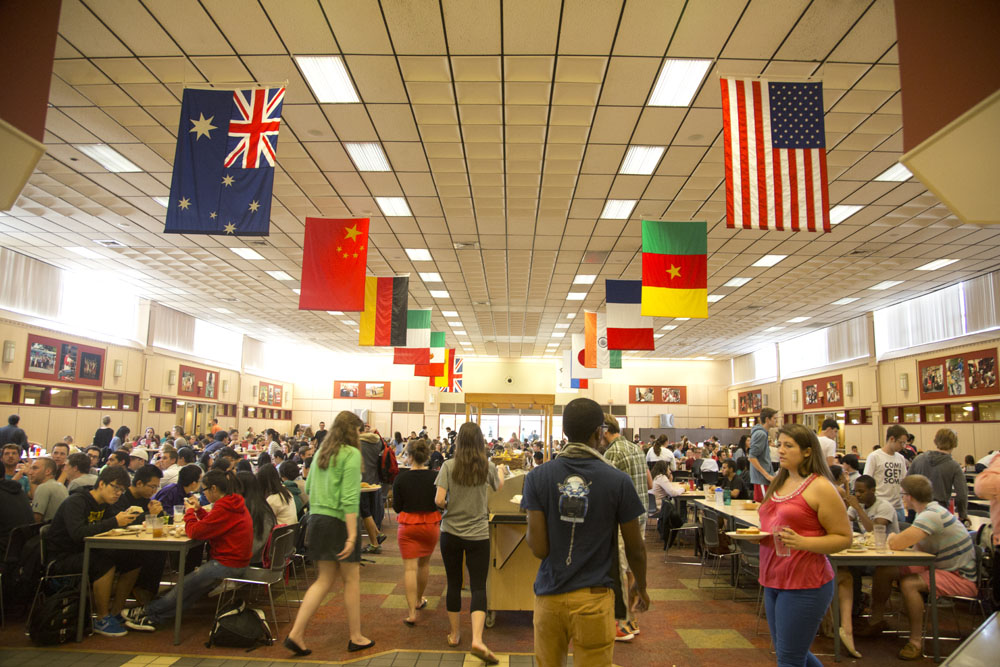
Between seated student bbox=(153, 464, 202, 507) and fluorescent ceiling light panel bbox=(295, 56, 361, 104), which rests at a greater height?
fluorescent ceiling light panel bbox=(295, 56, 361, 104)

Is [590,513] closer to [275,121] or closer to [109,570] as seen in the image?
[109,570]

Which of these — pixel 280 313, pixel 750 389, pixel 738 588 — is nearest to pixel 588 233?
pixel 738 588

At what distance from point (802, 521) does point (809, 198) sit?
13.6 ft

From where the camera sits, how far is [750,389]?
94.1 ft

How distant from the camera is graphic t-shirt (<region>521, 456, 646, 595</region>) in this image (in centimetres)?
253

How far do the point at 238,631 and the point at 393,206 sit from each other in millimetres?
7592

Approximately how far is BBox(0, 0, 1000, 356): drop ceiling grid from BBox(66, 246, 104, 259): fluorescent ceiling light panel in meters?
0.44

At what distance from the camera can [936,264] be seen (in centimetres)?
1385

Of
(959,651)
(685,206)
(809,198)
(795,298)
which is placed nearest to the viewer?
(959,651)

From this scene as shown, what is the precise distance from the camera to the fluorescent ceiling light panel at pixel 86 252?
46.7 ft

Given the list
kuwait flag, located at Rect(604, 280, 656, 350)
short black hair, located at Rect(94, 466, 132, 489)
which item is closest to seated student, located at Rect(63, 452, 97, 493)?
short black hair, located at Rect(94, 466, 132, 489)

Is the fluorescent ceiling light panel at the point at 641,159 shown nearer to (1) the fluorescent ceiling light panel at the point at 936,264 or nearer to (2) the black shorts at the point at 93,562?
(2) the black shorts at the point at 93,562

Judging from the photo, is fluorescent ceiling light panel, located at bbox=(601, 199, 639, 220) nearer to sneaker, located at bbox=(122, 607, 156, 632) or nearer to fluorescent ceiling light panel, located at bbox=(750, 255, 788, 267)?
fluorescent ceiling light panel, located at bbox=(750, 255, 788, 267)

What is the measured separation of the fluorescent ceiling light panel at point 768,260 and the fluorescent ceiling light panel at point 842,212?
2214 millimetres
